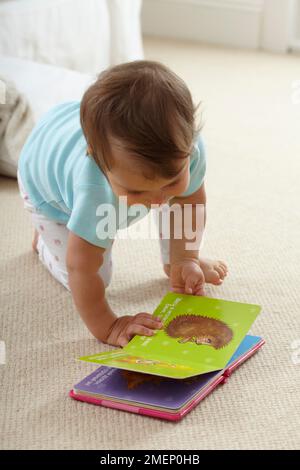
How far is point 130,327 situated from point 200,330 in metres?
0.09

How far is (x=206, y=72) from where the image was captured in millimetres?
2414

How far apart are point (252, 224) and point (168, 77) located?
0.59 metres

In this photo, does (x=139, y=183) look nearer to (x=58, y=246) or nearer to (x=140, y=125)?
(x=140, y=125)

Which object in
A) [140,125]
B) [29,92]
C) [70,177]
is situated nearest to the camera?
[140,125]

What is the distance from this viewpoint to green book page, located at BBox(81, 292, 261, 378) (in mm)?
939

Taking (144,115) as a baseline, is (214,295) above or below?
below

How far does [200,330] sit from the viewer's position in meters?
1.03

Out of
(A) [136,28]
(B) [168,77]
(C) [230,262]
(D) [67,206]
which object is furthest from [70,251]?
(A) [136,28]

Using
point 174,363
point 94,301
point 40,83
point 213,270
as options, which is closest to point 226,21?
point 40,83

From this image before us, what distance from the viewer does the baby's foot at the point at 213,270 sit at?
1219mm

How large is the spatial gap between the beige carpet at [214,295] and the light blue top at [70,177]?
147 mm

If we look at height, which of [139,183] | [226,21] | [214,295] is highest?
[139,183]

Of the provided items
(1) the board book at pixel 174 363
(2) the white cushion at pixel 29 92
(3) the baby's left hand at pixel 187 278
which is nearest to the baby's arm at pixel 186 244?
(3) the baby's left hand at pixel 187 278

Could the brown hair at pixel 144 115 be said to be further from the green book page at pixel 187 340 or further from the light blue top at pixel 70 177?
the green book page at pixel 187 340
